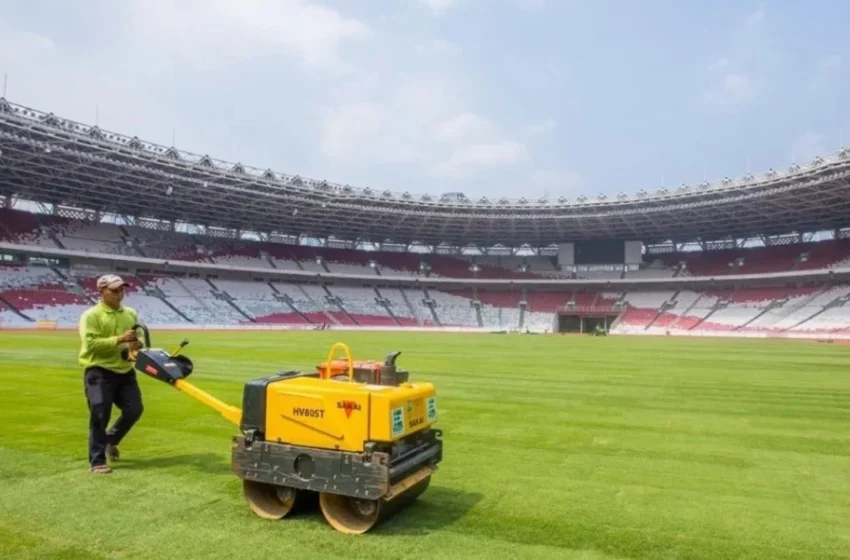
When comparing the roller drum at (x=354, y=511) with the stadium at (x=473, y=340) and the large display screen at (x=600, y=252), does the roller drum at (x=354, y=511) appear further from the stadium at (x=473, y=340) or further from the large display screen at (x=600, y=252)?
the large display screen at (x=600, y=252)

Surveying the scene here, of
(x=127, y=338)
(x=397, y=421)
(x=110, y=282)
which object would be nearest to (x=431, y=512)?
(x=397, y=421)

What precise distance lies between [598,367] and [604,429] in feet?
37.9

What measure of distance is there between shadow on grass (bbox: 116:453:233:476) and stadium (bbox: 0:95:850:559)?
0.05 m

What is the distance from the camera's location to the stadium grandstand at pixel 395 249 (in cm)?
4869

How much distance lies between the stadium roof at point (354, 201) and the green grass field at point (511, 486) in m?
35.1

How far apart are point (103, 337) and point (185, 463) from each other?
1.66 meters

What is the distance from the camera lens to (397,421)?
4695 millimetres

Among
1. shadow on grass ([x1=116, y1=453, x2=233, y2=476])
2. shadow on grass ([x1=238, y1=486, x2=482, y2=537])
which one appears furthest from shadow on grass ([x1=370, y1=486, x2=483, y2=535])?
shadow on grass ([x1=116, y1=453, x2=233, y2=476])

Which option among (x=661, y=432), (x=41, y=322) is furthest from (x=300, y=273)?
(x=661, y=432)

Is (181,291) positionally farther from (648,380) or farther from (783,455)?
(783,455)

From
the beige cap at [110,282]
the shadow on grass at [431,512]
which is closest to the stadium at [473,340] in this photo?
the shadow on grass at [431,512]

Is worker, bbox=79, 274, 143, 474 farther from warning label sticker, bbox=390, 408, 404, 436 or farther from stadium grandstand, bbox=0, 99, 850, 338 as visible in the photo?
stadium grandstand, bbox=0, 99, 850, 338

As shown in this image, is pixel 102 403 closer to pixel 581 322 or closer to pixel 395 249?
pixel 581 322

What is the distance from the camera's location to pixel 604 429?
933 cm
